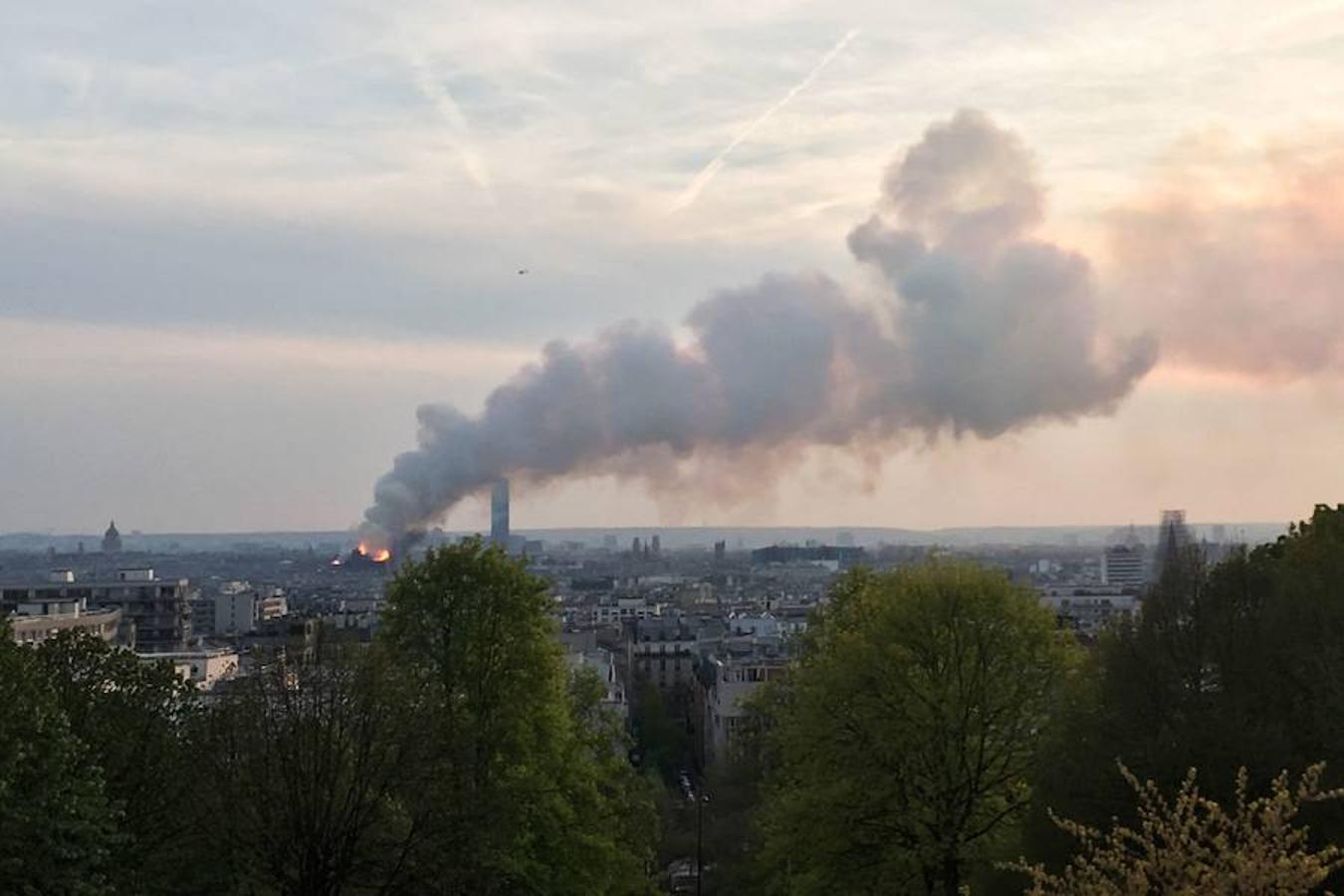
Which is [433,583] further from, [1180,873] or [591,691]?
[1180,873]

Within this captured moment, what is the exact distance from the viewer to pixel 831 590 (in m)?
48.7

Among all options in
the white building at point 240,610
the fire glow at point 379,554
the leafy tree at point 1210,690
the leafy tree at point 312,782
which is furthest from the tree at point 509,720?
the white building at point 240,610

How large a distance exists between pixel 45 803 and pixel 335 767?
7.28 m

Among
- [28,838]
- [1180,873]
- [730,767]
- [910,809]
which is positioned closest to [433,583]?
[910,809]

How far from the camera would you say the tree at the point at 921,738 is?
113 ft

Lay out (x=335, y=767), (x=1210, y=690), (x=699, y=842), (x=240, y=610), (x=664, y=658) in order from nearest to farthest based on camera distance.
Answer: (x=1210, y=690)
(x=335, y=767)
(x=699, y=842)
(x=664, y=658)
(x=240, y=610)

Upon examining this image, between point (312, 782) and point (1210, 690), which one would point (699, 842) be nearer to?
point (312, 782)

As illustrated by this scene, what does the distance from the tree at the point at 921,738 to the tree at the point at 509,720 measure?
4030mm

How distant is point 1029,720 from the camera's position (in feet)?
117

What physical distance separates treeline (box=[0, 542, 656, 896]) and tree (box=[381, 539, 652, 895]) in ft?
0.16

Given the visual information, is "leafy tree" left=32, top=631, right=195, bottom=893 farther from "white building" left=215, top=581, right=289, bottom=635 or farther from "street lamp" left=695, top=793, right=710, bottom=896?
"white building" left=215, top=581, right=289, bottom=635

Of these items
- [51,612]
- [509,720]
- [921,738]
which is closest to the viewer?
[921,738]

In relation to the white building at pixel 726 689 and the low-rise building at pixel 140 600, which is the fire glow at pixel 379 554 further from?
the white building at pixel 726 689

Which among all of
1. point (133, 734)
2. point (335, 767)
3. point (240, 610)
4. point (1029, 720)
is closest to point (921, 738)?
point (1029, 720)
